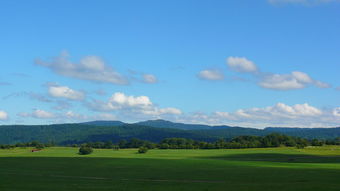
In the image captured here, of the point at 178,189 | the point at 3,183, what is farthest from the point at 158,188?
the point at 3,183

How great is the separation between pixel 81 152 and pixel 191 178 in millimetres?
114918

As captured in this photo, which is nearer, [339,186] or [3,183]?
[339,186]

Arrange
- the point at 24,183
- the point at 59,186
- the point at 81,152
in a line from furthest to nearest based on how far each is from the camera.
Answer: the point at 81,152 < the point at 24,183 < the point at 59,186

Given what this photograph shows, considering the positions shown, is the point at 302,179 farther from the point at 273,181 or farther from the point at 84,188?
the point at 84,188

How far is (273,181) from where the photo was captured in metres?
70.9

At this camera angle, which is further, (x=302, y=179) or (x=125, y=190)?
(x=302, y=179)

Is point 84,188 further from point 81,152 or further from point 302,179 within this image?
point 81,152

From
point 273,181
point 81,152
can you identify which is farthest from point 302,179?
point 81,152

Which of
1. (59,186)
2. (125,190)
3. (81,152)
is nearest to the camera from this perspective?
(125,190)

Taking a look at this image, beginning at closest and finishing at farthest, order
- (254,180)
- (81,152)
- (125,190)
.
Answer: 1. (125,190)
2. (254,180)
3. (81,152)

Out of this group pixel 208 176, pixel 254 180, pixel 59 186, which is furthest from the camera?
pixel 208 176

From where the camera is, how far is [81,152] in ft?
604

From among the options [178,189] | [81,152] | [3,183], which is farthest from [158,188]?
[81,152]

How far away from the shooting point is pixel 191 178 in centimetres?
7725
